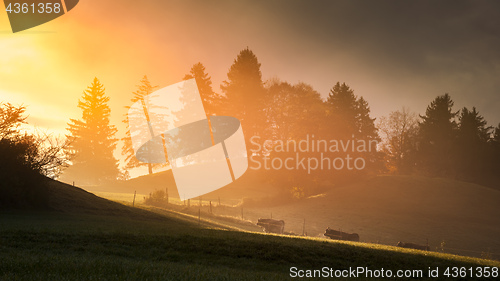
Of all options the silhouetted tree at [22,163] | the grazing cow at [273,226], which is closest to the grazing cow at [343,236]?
the grazing cow at [273,226]

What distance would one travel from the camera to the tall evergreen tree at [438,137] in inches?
3403

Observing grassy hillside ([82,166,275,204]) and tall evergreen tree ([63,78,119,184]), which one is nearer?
grassy hillside ([82,166,275,204])

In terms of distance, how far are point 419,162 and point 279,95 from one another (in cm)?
3863

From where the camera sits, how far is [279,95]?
3177 inches

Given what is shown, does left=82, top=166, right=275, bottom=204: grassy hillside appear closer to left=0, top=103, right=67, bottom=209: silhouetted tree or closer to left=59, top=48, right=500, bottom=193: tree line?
left=59, top=48, right=500, bottom=193: tree line

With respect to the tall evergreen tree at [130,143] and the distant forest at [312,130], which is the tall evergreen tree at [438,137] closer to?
the distant forest at [312,130]

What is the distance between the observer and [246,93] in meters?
83.9

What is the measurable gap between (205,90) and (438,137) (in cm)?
5561

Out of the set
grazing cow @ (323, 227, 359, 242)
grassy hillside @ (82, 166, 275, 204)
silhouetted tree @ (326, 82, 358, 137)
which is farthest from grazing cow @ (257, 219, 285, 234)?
silhouetted tree @ (326, 82, 358, 137)

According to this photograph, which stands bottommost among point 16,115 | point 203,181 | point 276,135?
point 203,181

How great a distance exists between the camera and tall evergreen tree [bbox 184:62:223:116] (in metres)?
84.9

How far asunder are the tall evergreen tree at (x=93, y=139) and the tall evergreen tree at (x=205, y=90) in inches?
1155

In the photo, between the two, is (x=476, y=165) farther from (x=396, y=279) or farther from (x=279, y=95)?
(x=396, y=279)

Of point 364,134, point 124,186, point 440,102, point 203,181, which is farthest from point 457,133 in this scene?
point 124,186
